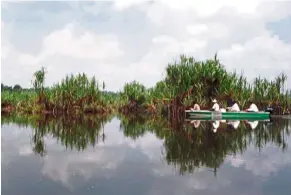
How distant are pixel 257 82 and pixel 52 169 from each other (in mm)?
21048

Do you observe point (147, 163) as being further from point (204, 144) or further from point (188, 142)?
point (188, 142)

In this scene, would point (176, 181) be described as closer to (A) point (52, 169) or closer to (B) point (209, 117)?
(A) point (52, 169)

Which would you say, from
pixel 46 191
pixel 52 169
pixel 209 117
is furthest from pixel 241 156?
pixel 209 117

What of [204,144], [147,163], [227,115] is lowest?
[147,163]

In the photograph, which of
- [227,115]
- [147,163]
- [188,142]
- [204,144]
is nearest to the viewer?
[147,163]

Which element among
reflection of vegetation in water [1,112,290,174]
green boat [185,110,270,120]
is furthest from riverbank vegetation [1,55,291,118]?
reflection of vegetation in water [1,112,290,174]

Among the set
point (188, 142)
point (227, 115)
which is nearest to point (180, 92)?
point (227, 115)

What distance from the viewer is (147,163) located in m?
9.36

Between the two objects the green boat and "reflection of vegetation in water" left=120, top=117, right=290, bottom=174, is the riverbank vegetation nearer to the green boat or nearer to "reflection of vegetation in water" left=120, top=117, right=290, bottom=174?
the green boat

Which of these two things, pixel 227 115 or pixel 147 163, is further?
pixel 227 115

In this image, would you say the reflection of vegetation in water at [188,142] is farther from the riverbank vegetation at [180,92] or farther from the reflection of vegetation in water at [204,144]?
the riverbank vegetation at [180,92]

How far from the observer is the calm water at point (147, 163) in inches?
275

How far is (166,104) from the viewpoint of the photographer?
26.5 metres

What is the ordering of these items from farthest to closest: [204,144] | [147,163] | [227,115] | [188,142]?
[227,115]
[188,142]
[204,144]
[147,163]
